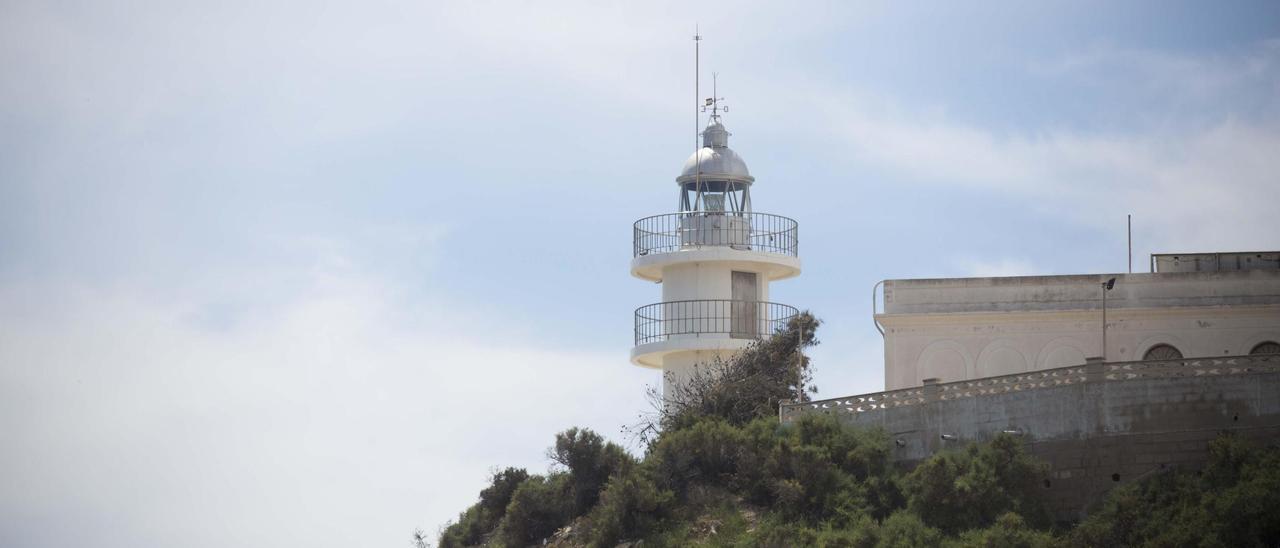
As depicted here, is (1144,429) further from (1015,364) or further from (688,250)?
(688,250)

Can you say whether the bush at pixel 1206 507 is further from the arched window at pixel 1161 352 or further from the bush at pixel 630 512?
the bush at pixel 630 512

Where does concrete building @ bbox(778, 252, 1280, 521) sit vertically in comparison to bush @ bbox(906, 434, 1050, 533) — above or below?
above

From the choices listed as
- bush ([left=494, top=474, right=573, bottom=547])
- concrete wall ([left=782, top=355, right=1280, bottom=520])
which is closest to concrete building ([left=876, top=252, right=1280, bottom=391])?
concrete wall ([left=782, top=355, right=1280, bottom=520])

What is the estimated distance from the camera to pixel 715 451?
39.8 metres

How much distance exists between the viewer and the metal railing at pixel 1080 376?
120 ft

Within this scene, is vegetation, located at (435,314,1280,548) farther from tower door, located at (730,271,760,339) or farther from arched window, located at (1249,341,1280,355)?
arched window, located at (1249,341,1280,355)

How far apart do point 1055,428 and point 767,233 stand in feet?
32.4

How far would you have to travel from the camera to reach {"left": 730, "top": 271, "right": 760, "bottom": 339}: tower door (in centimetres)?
4428

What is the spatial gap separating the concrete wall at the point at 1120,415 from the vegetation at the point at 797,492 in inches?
16.9

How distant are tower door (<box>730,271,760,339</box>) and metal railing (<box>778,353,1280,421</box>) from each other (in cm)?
555

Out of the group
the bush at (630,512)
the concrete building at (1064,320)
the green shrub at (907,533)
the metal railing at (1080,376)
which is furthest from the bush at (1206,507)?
the bush at (630,512)

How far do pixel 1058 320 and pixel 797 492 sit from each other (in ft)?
22.3

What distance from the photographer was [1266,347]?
4053 centimetres

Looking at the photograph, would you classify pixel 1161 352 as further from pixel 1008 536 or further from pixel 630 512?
pixel 630 512
